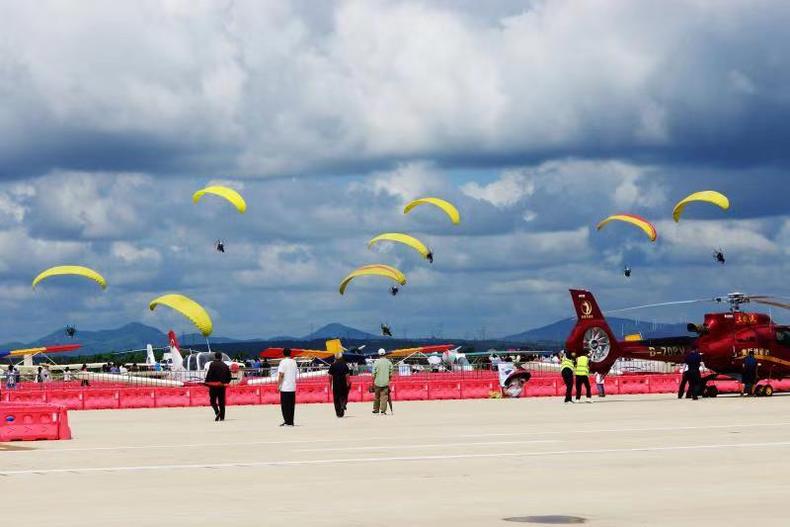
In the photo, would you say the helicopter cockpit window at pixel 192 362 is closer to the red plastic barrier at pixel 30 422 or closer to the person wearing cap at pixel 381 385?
the person wearing cap at pixel 381 385

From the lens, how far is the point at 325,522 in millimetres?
12133

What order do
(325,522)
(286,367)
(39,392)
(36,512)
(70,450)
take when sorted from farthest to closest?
(39,392) → (286,367) → (70,450) → (36,512) → (325,522)

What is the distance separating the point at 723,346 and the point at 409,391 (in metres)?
10.6

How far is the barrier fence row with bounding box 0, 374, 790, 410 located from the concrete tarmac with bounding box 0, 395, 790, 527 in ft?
43.6

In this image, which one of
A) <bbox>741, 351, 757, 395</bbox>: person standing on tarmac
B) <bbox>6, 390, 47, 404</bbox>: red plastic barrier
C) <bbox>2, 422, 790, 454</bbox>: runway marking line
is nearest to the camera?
<bbox>2, 422, 790, 454</bbox>: runway marking line

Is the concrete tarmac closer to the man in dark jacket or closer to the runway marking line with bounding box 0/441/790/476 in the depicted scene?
the runway marking line with bounding box 0/441/790/476

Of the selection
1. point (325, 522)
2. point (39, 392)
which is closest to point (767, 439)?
point (325, 522)

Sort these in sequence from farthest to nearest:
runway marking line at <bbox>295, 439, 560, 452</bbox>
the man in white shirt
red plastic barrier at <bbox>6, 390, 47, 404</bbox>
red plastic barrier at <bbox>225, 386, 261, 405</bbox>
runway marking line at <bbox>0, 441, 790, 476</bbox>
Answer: red plastic barrier at <bbox>225, 386, 261, 405</bbox>, red plastic barrier at <bbox>6, 390, 47, 404</bbox>, the man in white shirt, runway marking line at <bbox>295, 439, 560, 452</bbox>, runway marking line at <bbox>0, 441, 790, 476</bbox>

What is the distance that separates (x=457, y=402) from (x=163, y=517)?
31.5 meters

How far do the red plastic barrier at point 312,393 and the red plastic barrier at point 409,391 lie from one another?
1603mm

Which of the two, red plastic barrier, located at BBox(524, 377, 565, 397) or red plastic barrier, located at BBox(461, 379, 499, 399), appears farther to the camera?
red plastic barrier, located at BBox(524, 377, 565, 397)

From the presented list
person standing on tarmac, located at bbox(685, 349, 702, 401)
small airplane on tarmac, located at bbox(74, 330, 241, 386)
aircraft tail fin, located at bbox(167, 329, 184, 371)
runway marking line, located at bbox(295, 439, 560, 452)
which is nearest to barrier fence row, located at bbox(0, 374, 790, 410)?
person standing on tarmac, located at bbox(685, 349, 702, 401)

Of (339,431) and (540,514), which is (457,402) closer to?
(339,431)

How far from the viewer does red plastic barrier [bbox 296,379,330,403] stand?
45594 mm
